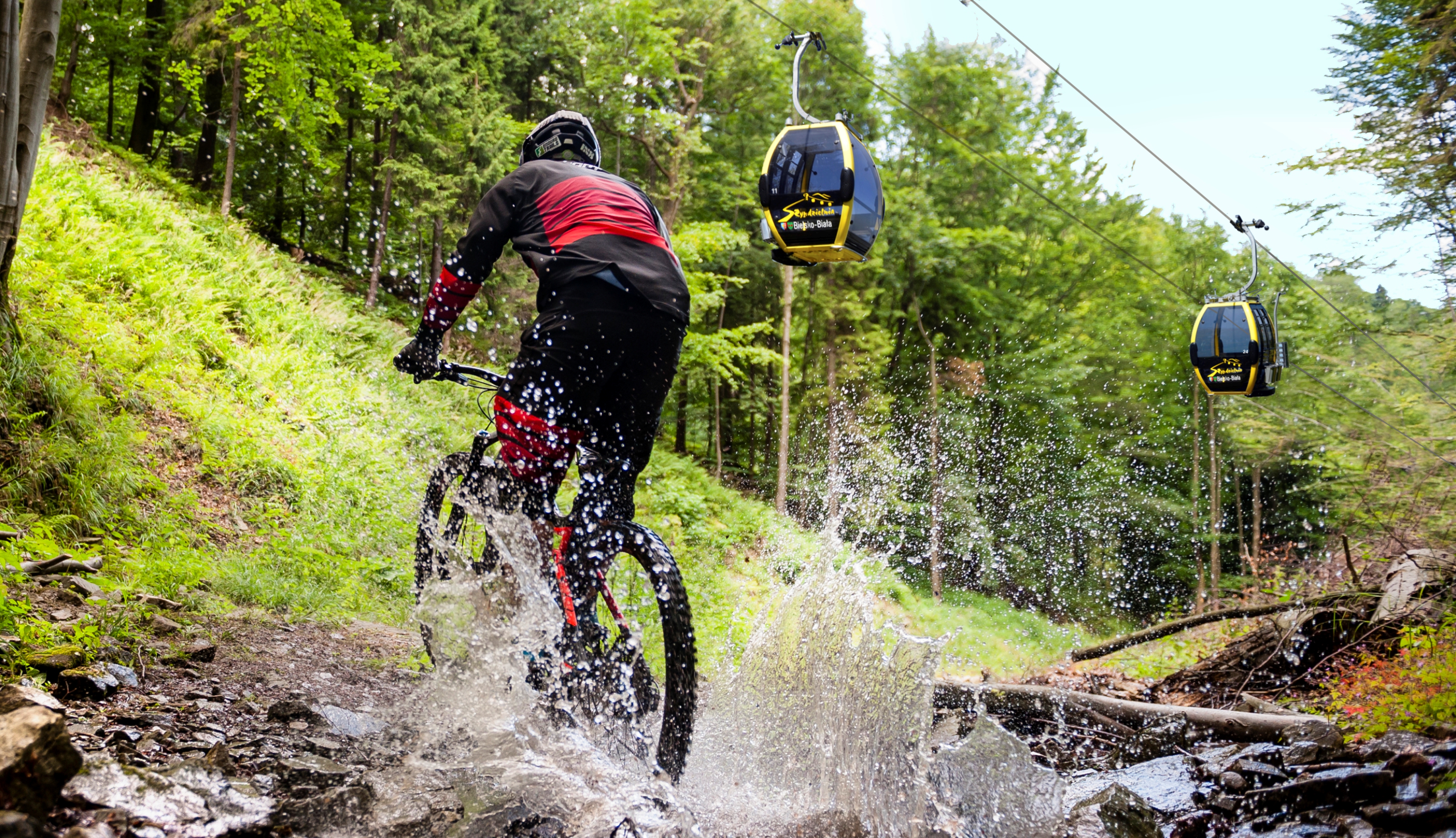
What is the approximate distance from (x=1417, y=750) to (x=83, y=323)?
802 cm

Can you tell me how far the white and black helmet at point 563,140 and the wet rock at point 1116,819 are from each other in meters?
3.02

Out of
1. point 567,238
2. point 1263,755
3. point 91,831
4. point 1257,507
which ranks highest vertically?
point 567,238

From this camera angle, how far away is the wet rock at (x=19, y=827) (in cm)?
133

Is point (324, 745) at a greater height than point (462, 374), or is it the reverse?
point (462, 374)

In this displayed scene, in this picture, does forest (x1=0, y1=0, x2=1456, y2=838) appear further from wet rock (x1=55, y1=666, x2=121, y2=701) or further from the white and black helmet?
the white and black helmet

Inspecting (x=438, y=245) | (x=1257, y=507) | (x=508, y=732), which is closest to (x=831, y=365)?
(x=438, y=245)

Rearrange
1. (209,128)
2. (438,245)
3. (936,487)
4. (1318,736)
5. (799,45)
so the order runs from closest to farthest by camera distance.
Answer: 1. (1318,736)
2. (799,45)
3. (438,245)
4. (209,128)
5. (936,487)

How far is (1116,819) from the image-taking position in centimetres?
279

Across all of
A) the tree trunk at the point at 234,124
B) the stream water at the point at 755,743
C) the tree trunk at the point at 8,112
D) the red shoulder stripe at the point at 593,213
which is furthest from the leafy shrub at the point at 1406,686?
the tree trunk at the point at 234,124

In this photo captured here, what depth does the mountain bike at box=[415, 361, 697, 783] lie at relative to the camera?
2549 mm

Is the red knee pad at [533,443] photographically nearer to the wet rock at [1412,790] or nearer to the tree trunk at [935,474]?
the wet rock at [1412,790]

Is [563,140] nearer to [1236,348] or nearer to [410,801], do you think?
[410,801]

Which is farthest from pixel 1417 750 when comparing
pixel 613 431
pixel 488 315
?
pixel 488 315

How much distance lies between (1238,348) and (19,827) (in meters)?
10.4
